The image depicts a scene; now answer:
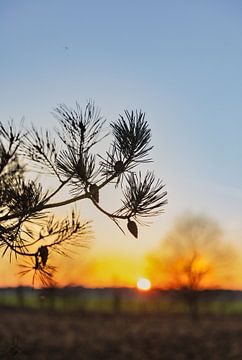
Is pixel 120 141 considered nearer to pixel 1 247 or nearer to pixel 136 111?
pixel 136 111

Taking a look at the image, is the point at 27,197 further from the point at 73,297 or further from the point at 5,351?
the point at 73,297

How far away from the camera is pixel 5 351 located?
8.97 feet

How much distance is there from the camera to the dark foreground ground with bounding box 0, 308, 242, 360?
12773mm

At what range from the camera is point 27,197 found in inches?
91.6

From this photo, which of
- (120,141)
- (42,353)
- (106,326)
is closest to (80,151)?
(120,141)

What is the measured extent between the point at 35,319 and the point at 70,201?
1681cm

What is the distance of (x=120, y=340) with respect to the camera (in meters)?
14.3

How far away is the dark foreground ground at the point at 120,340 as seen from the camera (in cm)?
1277

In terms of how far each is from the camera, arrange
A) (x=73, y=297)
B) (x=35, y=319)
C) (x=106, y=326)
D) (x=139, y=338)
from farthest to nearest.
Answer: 1. (x=73, y=297)
2. (x=35, y=319)
3. (x=106, y=326)
4. (x=139, y=338)

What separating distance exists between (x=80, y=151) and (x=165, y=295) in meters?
26.4

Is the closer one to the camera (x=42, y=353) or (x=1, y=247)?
(x=1, y=247)

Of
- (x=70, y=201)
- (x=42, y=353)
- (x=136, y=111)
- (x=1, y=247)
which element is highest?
(x=136, y=111)

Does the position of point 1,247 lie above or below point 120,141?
below

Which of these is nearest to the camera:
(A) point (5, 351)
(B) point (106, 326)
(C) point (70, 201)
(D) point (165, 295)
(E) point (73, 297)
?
(C) point (70, 201)
